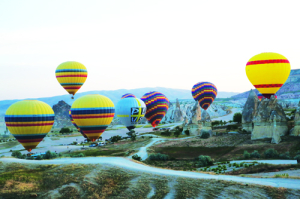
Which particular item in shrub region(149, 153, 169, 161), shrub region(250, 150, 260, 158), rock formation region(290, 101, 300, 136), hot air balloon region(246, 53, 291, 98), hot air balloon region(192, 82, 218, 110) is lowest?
shrub region(149, 153, 169, 161)

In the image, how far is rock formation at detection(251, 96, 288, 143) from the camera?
50.2m

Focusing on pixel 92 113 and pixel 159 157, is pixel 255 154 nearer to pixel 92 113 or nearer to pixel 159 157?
pixel 159 157

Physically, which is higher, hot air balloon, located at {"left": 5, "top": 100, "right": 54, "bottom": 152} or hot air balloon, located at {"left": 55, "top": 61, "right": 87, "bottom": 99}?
hot air balloon, located at {"left": 55, "top": 61, "right": 87, "bottom": 99}

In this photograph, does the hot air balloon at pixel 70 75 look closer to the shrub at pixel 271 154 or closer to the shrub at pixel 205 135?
the shrub at pixel 205 135

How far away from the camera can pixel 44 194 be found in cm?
2930

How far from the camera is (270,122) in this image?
52000 millimetres

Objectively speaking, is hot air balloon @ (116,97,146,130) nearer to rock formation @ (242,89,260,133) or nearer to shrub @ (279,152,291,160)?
rock formation @ (242,89,260,133)

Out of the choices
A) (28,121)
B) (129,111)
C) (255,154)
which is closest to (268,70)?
(255,154)

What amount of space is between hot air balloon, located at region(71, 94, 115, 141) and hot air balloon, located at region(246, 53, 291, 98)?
25.6m

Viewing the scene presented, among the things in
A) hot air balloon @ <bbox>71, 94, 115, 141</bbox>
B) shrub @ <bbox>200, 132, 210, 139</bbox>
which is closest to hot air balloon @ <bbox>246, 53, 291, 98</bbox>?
shrub @ <bbox>200, 132, 210, 139</bbox>

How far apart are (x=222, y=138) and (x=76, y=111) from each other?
27.6 m

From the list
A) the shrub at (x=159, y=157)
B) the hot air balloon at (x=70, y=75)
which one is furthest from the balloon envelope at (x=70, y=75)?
the shrub at (x=159, y=157)

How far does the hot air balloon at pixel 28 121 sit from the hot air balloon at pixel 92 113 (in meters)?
4.62

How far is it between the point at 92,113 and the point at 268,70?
29.6 meters
